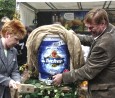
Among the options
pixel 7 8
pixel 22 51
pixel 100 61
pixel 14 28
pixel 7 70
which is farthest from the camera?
pixel 7 8

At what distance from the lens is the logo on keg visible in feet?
12.1

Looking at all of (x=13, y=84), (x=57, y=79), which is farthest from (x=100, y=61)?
(x=13, y=84)

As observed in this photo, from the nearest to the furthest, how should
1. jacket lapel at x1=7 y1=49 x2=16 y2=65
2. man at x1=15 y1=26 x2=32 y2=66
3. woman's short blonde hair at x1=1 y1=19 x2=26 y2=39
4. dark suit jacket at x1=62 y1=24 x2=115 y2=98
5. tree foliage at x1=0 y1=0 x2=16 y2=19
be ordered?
dark suit jacket at x1=62 y1=24 x2=115 y2=98, woman's short blonde hair at x1=1 y1=19 x2=26 y2=39, jacket lapel at x1=7 y1=49 x2=16 y2=65, man at x1=15 y1=26 x2=32 y2=66, tree foliage at x1=0 y1=0 x2=16 y2=19

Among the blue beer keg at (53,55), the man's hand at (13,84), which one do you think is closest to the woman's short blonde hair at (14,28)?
the blue beer keg at (53,55)

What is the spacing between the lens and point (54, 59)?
3.71 metres

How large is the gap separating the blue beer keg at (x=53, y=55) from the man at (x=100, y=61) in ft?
0.80

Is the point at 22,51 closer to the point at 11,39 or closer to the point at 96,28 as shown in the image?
the point at 11,39

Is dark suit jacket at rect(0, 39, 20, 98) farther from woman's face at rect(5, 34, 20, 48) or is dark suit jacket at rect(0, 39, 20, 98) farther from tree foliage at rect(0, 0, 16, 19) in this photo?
tree foliage at rect(0, 0, 16, 19)

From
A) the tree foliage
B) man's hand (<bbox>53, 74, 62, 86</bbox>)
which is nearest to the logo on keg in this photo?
man's hand (<bbox>53, 74, 62, 86</bbox>)

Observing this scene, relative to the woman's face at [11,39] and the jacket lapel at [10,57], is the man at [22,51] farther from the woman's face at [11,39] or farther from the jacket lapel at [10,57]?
the woman's face at [11,39]

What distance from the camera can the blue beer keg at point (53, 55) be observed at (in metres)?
3.70

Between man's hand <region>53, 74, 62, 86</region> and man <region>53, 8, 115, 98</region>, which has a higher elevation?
man <region>53, 8, 115, 98</region>

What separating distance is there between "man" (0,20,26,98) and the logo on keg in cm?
37

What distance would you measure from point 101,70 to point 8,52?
1040 mm
